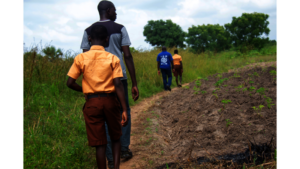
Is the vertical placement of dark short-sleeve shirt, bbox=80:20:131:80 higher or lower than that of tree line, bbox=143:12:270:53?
lower

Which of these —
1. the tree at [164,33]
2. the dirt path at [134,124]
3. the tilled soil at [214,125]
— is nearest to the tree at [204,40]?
the tree at [164,33]

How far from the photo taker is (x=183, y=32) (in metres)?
45.2

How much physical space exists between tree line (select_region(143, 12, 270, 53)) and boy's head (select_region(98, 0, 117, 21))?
33.7 m

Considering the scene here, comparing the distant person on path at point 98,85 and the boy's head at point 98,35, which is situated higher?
the boy's head at point 98,35

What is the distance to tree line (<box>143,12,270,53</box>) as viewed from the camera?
117 ft

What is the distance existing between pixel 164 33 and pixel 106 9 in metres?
43.1

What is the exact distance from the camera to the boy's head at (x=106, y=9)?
2936 millimetres

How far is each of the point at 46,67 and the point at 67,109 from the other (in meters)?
2.10

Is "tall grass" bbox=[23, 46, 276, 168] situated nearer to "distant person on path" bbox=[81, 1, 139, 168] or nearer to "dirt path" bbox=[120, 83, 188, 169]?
"dirt path" bbox=[120, 83, 188, 169]

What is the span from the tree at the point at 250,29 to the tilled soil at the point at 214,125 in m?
32.4

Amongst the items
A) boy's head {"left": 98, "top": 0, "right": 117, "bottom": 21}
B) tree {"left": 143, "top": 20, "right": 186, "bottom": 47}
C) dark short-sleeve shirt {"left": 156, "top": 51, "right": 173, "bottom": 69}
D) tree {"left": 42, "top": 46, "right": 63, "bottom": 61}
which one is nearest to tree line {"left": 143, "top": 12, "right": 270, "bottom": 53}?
tree {"left": 143, "top": 20, "right": 186, "bottom": 47}

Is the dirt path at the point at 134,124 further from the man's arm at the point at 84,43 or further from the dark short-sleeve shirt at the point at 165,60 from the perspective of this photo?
the man's arm at the point at 84,43

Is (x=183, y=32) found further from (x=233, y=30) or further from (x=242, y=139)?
(x=242, y=139)

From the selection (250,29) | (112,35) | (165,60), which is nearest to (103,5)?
(112,35)
